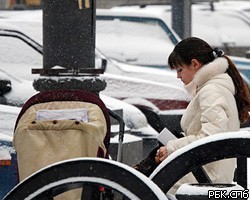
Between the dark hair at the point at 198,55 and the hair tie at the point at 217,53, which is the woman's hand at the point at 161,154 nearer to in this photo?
the dark hair at the point at 198,55

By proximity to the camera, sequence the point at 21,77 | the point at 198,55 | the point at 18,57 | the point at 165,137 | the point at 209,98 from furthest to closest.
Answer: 1. the point at 18,57
2. the point at 21,77
3. the point at 198,55
4. the point at 165,137
5. the point at 209,98

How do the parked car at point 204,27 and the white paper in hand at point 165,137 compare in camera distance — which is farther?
the parked car at point 204,27

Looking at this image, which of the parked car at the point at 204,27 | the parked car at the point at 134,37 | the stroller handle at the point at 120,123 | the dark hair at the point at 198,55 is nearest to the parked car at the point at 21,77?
the stroller handle at the point at 120,123

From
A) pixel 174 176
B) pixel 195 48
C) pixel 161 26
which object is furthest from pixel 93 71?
pixel 161 26

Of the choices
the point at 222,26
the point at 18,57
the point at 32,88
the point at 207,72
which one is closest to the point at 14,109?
the point at 32,88

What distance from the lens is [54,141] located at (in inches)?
195

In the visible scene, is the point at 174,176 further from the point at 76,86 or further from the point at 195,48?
the point at 76,86

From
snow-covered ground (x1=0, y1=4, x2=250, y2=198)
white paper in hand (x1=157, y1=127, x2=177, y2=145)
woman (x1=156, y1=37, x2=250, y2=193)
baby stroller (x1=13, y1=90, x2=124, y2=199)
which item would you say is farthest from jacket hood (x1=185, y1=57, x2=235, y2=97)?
snow-covered ground (x1=0, y1=4, x2=250, y2=198)

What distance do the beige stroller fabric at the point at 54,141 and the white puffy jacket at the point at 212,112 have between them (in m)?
0.40

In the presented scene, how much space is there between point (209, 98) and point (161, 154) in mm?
366

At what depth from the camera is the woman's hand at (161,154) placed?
16.7ft

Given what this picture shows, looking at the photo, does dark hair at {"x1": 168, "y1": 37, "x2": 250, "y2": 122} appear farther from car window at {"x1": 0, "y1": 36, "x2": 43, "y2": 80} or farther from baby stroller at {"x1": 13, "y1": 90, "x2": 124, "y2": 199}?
car window at {"x1": 0, "y1": 36, "x2": 43, "y2": 80}

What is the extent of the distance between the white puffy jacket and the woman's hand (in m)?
0.03

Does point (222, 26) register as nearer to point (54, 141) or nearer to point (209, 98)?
point (209, 98)
